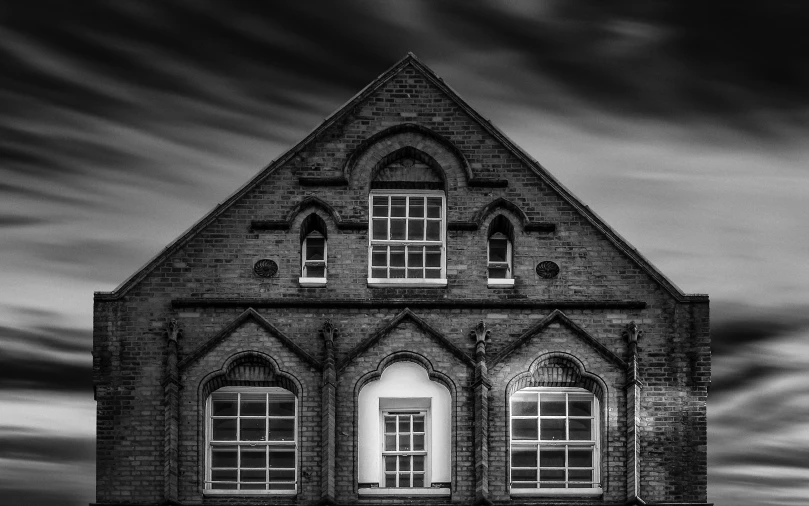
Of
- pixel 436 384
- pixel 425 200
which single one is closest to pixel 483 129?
pixel 425 200

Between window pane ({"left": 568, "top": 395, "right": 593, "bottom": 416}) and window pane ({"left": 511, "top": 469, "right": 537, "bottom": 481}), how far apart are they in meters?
1.18

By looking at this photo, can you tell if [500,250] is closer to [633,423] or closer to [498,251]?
[498,251]

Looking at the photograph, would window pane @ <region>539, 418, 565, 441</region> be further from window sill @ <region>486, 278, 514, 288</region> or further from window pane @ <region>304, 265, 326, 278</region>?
window pane @ <region>304, 265, 326, 278</region>

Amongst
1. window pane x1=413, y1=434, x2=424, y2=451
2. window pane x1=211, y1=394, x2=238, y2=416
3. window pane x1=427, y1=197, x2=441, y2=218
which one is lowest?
window pane x1=413, y1=434, x2=424, y2=451

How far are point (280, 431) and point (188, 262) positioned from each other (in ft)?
10.6

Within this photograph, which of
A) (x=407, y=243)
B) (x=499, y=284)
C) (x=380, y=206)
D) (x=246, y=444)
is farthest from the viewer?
(x=380, y=206)

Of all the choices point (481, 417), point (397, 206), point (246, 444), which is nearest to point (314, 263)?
point (397, 206)

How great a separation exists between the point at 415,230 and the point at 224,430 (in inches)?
185

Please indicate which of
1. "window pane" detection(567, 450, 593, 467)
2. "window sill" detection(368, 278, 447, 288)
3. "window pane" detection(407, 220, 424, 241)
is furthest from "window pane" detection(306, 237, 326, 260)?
"window pane" detection(567, 450, 593, 467)

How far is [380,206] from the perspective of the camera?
2947cm

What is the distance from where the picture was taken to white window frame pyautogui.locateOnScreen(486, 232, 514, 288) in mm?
28797

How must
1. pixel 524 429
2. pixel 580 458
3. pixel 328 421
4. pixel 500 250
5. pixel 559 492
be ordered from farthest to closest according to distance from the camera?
1. pixel 500 250
2. pixel 524 429
3. pixel 580 458
4. pixel 559 492
5. pixel 328 421

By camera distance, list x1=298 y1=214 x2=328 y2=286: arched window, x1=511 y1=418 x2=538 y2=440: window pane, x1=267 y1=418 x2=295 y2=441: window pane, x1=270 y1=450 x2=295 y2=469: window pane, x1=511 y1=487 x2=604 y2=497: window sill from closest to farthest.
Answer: x1=511 y1=487 x2=604 y2=497: window sill → x1=270 y1=450 x2=295 y2=469: window pane → x1=267 y1=418 x2=295 y2=441: window pane → x1=511 y1=418 x2=538 y2=440: window pane → x1=298 y1=214 x2=328 y2=286: arched window

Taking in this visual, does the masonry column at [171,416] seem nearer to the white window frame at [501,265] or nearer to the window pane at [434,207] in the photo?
the window pane at [434,207]
